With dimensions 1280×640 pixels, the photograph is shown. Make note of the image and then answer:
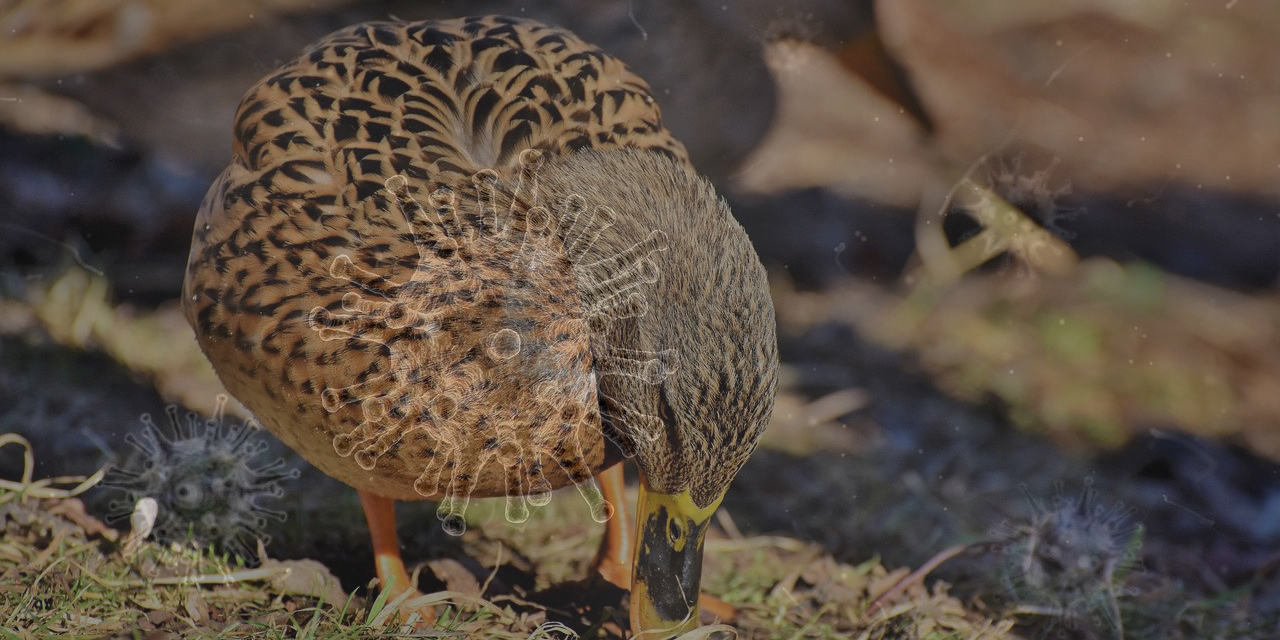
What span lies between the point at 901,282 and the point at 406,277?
3.67 ft

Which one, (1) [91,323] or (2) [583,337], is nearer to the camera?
(2) [583,337]

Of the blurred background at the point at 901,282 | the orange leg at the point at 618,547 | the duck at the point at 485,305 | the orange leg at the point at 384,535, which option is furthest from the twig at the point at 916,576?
the orange leg at the point at 384,535

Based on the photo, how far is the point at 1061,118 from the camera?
7.17 feet

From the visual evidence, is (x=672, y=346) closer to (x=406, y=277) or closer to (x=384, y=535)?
(x=406, y=277)

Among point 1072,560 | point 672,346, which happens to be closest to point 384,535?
point 672,346

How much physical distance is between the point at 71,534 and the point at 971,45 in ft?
6.86

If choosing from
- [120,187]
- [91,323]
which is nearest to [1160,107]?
[120,187]

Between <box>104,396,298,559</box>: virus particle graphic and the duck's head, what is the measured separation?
31.4 inches

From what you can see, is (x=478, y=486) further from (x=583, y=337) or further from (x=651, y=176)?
(x=651, y=176)

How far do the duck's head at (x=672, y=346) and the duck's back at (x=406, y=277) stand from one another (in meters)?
0.06

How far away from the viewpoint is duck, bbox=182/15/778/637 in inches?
66.5
